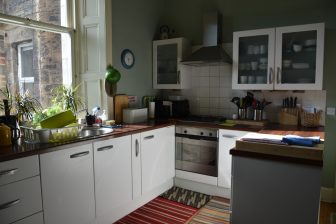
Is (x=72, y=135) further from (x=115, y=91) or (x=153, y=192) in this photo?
(x=153, y=192)

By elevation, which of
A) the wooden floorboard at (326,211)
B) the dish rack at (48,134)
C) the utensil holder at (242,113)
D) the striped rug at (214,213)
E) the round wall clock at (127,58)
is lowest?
the striped rug at (214,213)

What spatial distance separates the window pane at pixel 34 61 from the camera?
246 centimetres

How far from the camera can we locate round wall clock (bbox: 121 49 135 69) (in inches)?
126

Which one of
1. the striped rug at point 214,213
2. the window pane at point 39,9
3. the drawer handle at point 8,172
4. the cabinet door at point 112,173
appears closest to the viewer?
the drawer handle at point 8,172

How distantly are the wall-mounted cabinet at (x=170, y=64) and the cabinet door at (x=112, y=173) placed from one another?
1330 millimetres

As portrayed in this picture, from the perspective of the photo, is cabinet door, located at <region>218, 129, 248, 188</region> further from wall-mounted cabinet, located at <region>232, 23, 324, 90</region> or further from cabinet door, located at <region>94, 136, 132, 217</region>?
cabinet door, located at <region>94, 136, 132, 217</region>

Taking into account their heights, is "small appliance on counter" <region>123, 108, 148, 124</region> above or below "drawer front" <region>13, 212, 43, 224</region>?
above

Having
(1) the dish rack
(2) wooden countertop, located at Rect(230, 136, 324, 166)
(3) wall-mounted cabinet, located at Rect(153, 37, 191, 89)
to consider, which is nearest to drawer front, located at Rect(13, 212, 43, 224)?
(1) the dish rack

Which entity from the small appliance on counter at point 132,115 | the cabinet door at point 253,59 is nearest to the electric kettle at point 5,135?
the small appliance on counter at point 132,115

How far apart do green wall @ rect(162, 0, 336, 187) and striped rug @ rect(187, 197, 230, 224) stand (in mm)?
1207

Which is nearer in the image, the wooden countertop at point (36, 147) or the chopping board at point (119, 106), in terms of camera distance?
the wooden countertop at point (36, 147)

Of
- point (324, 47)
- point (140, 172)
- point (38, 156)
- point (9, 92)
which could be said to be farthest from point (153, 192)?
point (324, 47)

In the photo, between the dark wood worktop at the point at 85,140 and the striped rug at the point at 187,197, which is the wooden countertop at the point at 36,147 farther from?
the striped rug at the point at 187,197

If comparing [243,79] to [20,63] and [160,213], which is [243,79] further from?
[20,63]
